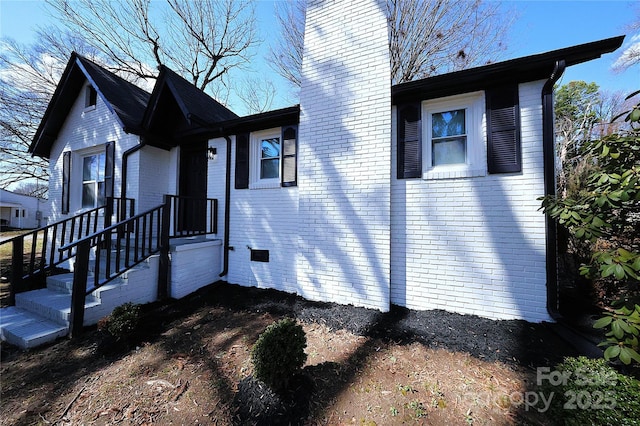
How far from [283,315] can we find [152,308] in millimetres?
2391

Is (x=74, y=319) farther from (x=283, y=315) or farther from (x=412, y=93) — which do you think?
(x=412, y=93)

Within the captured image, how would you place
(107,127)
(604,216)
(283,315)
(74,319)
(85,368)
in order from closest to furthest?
1. (604,216)
2. (85,368)
3. (74,319)
4. (283,315)
5. (107,127)

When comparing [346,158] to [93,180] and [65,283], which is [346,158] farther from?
[93,180]

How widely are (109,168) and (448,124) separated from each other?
25.7 ft

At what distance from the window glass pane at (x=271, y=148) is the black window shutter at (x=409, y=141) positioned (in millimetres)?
2652

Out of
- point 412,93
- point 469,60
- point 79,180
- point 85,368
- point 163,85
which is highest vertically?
point 469,60

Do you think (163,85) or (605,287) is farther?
(163,85)

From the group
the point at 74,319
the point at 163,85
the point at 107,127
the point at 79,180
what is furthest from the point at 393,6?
the point at 74,319

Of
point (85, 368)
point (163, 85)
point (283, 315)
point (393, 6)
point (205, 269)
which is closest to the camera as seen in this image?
point (85, 368)

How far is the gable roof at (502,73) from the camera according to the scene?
3.17m

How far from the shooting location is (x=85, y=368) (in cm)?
283

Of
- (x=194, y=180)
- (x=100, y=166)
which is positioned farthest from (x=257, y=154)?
(x=100, y=166)

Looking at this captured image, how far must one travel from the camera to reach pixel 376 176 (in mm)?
4148

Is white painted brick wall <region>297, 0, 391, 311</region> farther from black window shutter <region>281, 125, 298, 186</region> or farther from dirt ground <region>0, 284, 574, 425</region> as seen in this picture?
dirt ground <region>0, 284, 574, 425</region>
